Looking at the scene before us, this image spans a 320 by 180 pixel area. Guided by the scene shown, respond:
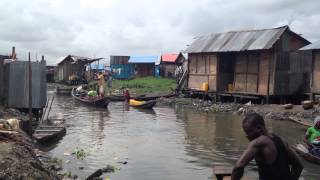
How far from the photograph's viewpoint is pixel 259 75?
29609mm

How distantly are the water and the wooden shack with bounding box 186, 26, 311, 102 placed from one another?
3852mm

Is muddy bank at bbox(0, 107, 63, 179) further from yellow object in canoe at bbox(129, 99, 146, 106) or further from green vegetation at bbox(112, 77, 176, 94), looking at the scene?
green vegetation at bbox(112, 77, 176, 94)

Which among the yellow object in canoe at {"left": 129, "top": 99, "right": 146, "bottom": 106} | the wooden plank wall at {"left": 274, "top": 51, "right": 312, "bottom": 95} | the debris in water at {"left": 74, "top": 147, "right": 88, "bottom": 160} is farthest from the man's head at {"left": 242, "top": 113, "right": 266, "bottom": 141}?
the yellow object in canoe at {"left": 129, "top": 99, "right": 146, "bottom": 106}

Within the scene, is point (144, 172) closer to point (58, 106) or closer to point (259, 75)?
point (259, 75)

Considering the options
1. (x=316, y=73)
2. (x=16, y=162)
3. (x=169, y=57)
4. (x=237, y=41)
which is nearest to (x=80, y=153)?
(x=16, y=162)

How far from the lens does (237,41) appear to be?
31.6 meters

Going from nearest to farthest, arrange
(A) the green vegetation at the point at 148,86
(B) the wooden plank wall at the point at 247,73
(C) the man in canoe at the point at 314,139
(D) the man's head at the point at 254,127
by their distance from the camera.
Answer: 1. (D) the man's head at the point at 254,127
2. (C) the man in canoe at the point at 314,139
3. (B) the wooden plank wall at the point at 247,73
4. (A) the green vegetation at the point at 148,86

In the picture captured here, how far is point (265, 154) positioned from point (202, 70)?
97.7 feet

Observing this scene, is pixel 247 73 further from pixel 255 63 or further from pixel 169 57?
pixel 169 57

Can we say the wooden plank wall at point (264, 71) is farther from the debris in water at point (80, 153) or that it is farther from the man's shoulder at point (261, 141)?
the man's shoulder at point (261, 141)

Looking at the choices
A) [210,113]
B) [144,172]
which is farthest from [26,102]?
[210,113]

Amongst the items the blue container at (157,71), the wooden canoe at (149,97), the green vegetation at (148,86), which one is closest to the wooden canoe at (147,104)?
the wooden canoe at (149,97)

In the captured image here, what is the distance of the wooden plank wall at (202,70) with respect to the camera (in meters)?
33.1

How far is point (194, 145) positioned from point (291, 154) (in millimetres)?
12655
